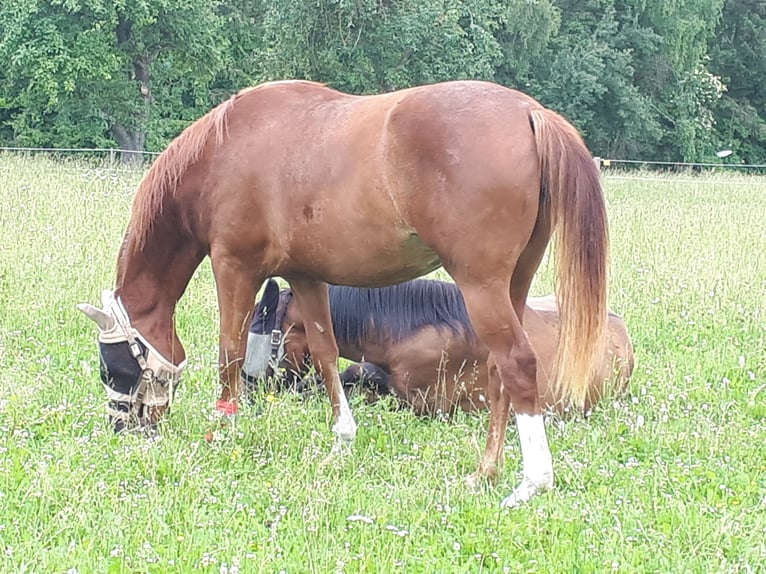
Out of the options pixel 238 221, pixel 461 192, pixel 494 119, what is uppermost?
pixel 494 119

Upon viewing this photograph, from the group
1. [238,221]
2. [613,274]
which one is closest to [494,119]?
[238,221]

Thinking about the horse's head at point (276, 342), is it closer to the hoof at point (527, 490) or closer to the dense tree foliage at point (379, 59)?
the hoof at point (527, 490)

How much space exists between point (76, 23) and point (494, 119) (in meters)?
23.3

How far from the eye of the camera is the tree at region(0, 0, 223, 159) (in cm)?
2256

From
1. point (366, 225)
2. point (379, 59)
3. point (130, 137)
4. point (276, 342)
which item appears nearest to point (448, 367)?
point (276, 342)

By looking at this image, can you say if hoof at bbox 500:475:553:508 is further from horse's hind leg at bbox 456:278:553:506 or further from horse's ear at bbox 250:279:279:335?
horse's ear at bbox 250:279:279:335

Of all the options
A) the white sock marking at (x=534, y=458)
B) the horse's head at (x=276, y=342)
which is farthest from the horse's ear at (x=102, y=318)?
the white sock marking at (x=534, y=458)

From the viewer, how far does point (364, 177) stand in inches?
131

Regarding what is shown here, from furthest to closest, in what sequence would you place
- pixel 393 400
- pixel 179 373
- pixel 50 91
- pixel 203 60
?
1. pixel 203 60
2. pixel 50 91
3. pixel 393 400
4. pixel 179 373

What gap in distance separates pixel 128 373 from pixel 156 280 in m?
0.50

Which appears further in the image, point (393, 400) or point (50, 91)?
point (50, 91)

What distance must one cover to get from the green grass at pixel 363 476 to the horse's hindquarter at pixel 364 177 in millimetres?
921

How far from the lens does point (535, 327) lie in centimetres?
479

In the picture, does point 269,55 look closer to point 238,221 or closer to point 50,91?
point 50,91
